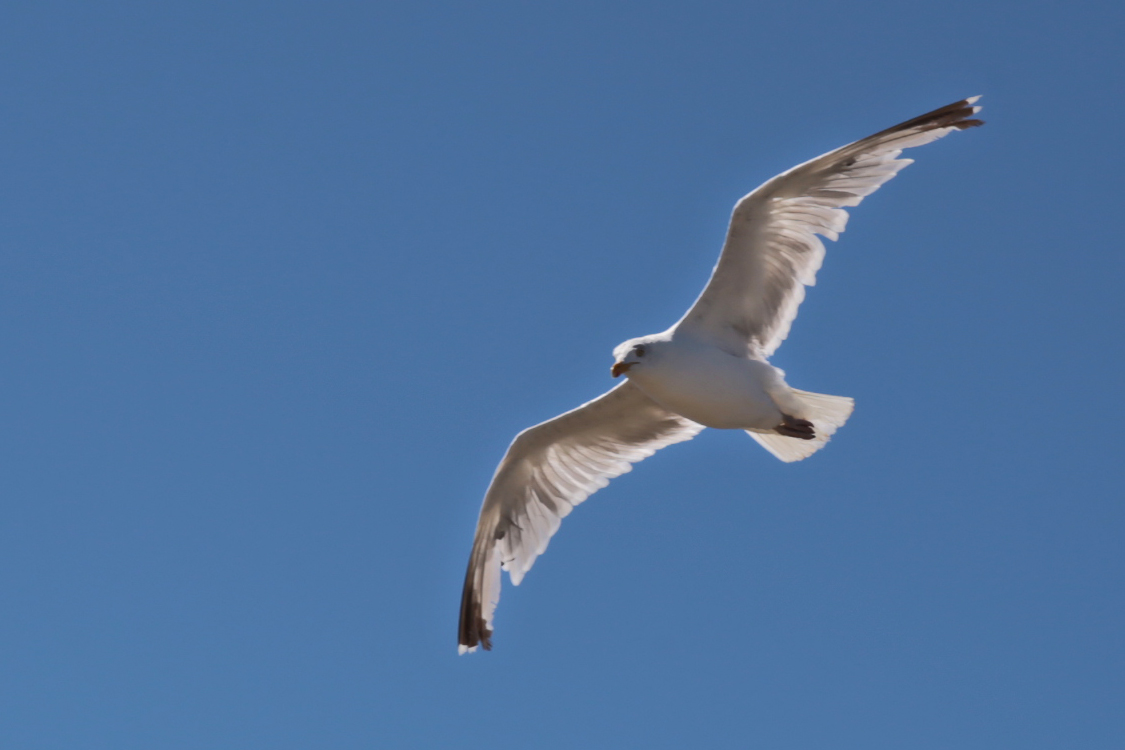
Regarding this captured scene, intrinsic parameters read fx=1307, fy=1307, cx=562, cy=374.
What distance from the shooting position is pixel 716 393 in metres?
9.67

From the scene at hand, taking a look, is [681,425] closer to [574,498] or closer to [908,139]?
[574,498]

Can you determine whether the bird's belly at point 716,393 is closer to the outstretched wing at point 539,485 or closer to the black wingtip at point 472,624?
the outstretched wing at point 539,485

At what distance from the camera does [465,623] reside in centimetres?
1154

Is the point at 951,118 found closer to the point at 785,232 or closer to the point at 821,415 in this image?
the point at 785,232

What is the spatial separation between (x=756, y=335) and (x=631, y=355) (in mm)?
1256

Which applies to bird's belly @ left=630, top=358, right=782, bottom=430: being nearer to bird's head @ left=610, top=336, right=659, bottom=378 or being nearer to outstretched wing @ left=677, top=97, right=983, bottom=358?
bird's head @ left=610, top=336, right=659, bottom=378

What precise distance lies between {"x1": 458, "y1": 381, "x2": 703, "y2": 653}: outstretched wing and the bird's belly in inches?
50.9

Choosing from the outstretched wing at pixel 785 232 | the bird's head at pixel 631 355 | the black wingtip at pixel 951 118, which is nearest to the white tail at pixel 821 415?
the outstretched wing at pixel 785 232

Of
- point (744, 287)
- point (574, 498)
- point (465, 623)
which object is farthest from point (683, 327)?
point (465, 623)

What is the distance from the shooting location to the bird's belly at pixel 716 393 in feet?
31.6

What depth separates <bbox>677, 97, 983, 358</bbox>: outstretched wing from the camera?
9617 millimetres

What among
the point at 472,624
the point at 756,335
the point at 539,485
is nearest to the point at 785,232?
Result: the point at 756,335

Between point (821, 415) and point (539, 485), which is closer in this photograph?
point (821, 415)

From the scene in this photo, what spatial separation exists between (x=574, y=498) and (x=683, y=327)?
7.05 ft
